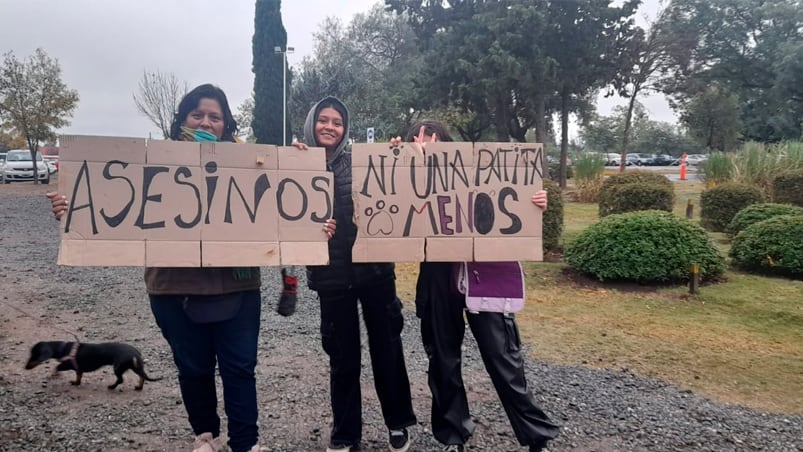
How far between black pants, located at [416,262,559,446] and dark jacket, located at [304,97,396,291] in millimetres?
320

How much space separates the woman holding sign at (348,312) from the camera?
9.84ft

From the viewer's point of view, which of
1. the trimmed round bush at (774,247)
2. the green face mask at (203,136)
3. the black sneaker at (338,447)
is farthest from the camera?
the trimmed round bush at (774,247)

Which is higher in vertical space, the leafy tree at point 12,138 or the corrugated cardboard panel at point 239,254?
the leafy tree at point 12,138

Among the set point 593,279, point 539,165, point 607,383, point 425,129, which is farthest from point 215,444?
point 593,279

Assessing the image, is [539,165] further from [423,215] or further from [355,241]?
[355,241]

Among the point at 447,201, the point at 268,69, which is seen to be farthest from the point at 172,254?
the point at 268,69

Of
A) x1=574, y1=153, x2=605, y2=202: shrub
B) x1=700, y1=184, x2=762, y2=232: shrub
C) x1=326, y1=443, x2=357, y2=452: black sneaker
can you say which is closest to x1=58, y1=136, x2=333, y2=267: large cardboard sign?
x1=326, y1=443, x2=357, y2=452: black sneaker

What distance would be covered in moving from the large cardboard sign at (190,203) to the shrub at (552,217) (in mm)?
6766

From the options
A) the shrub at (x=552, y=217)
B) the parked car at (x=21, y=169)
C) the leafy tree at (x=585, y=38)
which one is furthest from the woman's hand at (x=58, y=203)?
the parked car at (x=21, y=169)

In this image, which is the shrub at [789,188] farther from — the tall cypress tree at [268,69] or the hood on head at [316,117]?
the tall cypress tree at [268,69]

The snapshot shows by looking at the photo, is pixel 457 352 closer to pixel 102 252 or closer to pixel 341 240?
pixel 341 240

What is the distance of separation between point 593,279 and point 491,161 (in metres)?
5.48

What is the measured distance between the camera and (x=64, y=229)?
2543 mm

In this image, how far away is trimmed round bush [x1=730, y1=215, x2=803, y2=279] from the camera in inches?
289
